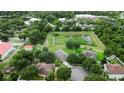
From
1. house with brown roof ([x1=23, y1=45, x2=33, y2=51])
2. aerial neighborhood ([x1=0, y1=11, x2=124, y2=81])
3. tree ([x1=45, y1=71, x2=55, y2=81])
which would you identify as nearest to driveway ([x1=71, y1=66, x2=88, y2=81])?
aerial neighborhood ([x1=0, y1=11, x2=124, y2=81])

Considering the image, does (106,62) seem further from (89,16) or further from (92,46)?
(89,16)

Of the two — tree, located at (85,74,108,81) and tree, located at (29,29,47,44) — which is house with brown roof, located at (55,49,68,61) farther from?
tree, located at (85,74,108,81)

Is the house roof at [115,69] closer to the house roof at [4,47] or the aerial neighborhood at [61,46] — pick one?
the aerial neighborhood at [61,46]

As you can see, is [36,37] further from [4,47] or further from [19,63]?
[19,63]

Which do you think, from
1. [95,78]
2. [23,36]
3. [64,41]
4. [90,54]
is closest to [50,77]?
[95,78]

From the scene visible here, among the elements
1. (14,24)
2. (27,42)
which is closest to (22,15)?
(14,24)

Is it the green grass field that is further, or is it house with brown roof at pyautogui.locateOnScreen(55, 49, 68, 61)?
the green grass field

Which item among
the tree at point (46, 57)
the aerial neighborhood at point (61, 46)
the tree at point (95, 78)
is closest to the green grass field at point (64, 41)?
the aerial neighborhood at point (61, 46)
